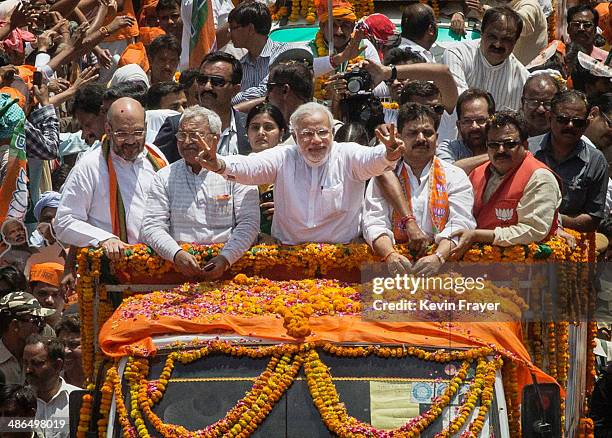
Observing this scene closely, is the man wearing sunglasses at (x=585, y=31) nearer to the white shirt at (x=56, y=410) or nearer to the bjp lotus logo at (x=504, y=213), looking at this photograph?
the bjp lotus logo at (x=504, y=213)

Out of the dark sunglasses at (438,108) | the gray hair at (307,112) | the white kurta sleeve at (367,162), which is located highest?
the gray hair at (307,112)

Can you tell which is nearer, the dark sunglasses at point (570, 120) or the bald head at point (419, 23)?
the dark sunglasses at point (570, 120)

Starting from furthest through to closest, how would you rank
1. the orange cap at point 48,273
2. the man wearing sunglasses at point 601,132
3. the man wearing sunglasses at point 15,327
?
the man wearing sunglasses at point 601,132 < the orange cap at point 48,273 < the man wearing sunglasses at point 15,327

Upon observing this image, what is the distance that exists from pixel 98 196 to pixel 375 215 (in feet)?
6.87

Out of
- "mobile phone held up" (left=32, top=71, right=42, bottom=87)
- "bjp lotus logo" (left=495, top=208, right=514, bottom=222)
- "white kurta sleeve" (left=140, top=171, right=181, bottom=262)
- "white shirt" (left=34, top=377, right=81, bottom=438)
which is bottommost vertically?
"white shirt" (left=34, top=377, right=81, bottom=438)

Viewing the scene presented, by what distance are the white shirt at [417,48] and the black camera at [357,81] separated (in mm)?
2059

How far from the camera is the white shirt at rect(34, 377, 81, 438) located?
36.1 feet

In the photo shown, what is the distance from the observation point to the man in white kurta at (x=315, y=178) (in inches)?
401

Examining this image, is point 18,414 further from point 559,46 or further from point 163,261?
point 559,46

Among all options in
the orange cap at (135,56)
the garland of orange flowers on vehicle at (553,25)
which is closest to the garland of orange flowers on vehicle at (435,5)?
the garland of orange flowers on vehicle at (553,25)

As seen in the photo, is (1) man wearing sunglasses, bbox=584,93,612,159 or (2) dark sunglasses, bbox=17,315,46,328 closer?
(2) dark sunglasses, bbox=17,315,46,328

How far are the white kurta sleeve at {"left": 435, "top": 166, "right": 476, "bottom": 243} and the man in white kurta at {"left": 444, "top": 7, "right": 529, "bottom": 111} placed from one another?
4170mm

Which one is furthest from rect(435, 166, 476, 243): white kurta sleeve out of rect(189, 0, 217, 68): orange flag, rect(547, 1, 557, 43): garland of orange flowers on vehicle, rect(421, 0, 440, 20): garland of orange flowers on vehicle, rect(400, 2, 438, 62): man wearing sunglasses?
rect(547, 1, 557, 43): garland of orange flowers on vehicle

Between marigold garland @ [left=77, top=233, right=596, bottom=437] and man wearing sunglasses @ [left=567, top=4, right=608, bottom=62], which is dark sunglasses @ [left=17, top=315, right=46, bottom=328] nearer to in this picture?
marigold garland @ [left=77, top=233, right=596, bottom=437]
